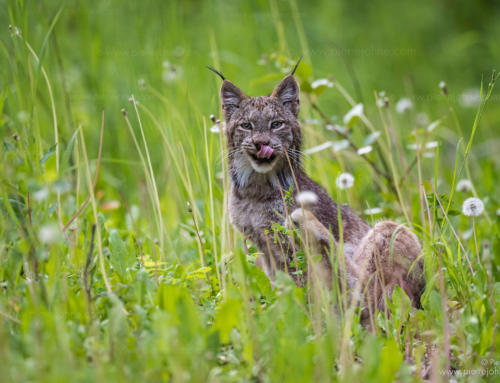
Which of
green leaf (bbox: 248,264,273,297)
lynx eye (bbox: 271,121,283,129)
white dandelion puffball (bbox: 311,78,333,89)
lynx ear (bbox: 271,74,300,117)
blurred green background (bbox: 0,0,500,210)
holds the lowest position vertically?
green leaf (bbox: 248,264,273,297)

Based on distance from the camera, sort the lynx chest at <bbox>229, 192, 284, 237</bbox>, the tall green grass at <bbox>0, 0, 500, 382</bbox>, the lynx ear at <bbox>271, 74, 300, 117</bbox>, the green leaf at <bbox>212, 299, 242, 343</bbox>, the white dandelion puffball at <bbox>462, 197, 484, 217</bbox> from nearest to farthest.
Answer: the tall green grass at <bbox>0, 0, 500, 382</bbox>, the green leaf at <bbox>212, 299, 242, 343</bbox>, the white dandelion puffball at <bbox>462, 197, 484, 217</bbox>, the lynx chest at <bbox>229, 192, 284, 237</bbox>, the lynx ear at <bbox>271, 74, 300, 117</bbox>

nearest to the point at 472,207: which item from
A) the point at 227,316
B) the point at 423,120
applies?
the point at 227,316

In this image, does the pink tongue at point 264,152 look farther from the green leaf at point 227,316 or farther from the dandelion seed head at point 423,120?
the dandelion seed head at point 423,120

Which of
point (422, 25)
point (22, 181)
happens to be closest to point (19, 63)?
point (22, 181)

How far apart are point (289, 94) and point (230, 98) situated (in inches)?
18.6

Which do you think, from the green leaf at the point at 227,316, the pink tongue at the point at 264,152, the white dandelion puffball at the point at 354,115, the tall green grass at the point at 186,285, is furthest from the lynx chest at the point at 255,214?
the green leaf at the point at 227,316

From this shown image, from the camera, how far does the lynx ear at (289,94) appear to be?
4.34m

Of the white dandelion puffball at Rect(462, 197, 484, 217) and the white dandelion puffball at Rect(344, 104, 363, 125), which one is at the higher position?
the white dandelion puffball at Rect(344, 104, 363, 125)

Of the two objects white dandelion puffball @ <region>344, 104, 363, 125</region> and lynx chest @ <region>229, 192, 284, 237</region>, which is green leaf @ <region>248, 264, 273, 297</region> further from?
white dandelion puffball @ <region>344, 104, 363, 125</region>

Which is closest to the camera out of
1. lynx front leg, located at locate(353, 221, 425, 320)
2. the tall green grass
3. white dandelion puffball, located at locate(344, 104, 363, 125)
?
the tall green grass

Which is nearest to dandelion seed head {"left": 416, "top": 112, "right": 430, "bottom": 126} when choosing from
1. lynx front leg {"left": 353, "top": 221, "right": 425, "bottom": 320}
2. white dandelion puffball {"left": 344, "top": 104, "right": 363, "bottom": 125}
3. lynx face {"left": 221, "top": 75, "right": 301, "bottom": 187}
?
white dandelion puffball {"left": 344, "top": 104, "right": 363, "bottom": 125}

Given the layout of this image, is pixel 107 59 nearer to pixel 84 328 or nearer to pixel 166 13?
pixel 166 13

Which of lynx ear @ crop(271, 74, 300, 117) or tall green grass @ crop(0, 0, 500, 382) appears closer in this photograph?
tall green grass @ crop(0, 0, 500, 382)

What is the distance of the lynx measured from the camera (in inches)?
151
